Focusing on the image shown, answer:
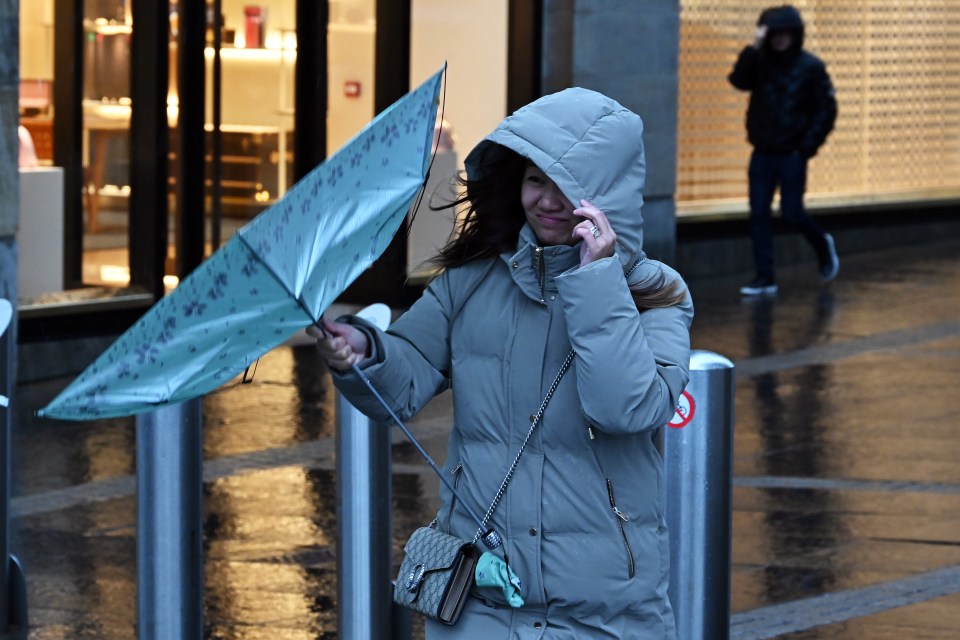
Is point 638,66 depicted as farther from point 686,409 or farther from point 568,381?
point 568,381

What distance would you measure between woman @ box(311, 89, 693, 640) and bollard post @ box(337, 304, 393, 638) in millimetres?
1429

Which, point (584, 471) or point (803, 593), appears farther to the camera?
point (803, 593)

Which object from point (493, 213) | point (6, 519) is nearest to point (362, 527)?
point (6, 519)

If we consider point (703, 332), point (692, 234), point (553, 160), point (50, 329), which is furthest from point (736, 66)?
point (553, 160)

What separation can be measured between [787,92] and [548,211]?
398 inches

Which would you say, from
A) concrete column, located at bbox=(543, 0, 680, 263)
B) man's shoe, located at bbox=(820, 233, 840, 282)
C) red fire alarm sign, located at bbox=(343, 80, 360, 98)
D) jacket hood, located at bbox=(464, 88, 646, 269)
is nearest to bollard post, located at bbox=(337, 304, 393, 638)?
jacket hood, located at bbox=(464, 88, 646, 269)

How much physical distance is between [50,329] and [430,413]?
2.32 m

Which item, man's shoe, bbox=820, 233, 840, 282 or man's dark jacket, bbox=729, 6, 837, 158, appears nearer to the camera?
man's dark jacket, bbox=729, 6, 837, 158

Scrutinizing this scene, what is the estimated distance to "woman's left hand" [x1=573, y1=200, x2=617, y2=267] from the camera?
3.20m

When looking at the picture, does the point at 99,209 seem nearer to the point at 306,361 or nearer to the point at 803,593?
the point at 306,361

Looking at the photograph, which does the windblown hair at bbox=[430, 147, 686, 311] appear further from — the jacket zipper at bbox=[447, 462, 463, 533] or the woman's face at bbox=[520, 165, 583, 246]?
the jacket zipper at bbox=[447, 462, 463, 533]

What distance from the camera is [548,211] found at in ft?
11.0

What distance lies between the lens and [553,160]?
127 inches

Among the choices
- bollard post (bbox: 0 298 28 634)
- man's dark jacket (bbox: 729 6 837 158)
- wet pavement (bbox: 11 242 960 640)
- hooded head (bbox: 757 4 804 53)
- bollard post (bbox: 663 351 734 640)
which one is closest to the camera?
bollard post (bbox: 663 351 734 640)
